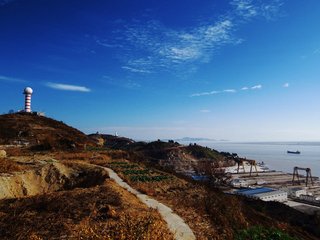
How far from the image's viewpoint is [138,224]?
7.51 meters

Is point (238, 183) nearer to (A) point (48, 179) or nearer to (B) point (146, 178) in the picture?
(B) point (146, 178)

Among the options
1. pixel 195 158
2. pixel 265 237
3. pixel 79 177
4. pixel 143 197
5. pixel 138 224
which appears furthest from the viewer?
pixel 195 158

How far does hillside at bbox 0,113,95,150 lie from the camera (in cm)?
3500

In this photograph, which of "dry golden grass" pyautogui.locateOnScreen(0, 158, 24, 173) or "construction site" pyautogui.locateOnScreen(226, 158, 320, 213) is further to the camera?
"construction site" pyautogui.locateOnScreen(226, 158, 320, 213)

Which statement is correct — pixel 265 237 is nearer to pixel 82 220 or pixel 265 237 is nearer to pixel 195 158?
pixel 82 220

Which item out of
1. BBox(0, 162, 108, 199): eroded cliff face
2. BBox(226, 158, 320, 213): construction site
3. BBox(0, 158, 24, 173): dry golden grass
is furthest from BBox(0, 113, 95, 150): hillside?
BBox(226, 158, 320, 213): construction site

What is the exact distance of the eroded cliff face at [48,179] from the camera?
13435mm

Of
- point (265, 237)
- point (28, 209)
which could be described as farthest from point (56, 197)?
point (265, 237)

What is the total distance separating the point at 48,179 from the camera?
677 inches

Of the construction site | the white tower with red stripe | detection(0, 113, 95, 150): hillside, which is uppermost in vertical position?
the white tower with red stripe

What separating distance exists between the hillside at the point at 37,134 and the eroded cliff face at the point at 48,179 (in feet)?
46.9

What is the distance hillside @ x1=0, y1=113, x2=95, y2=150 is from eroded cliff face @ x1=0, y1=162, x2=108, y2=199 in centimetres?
1428

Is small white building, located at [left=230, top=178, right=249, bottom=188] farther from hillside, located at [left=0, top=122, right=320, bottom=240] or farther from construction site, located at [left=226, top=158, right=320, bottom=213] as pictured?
hillside, located at [left=0, top=122, right=320, bottom=240]

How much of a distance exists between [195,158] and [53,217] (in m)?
130
